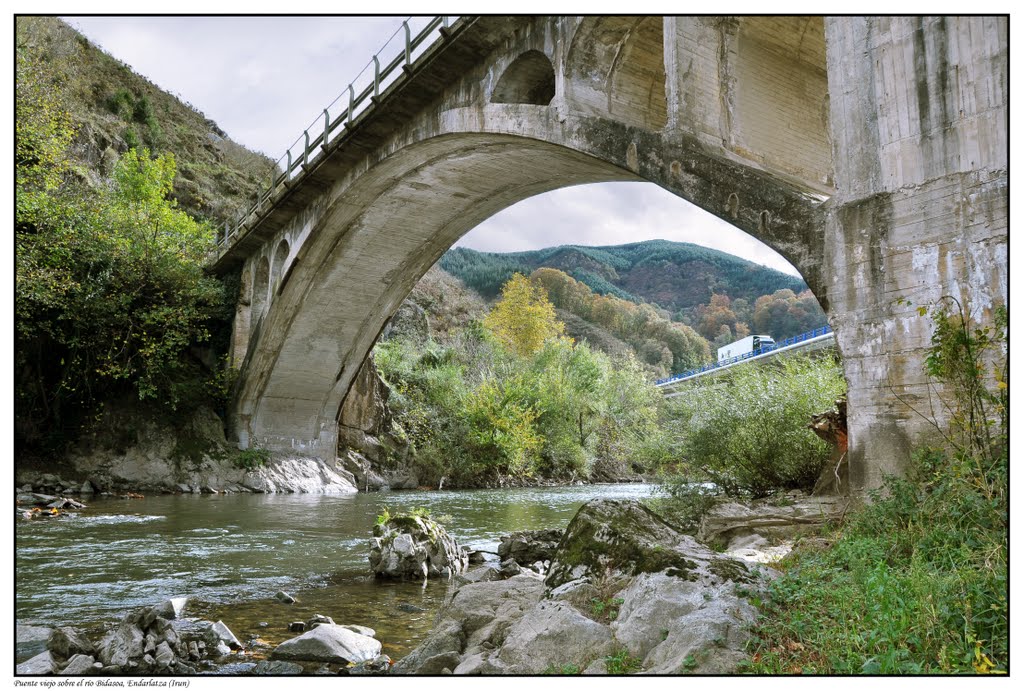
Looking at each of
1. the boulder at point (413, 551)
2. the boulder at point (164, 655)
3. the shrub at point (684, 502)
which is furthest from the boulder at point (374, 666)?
the shrub at point (684, 502)

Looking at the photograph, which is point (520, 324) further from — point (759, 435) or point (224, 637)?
point (224, 637)

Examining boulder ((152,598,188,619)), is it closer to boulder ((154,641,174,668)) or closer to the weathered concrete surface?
boulder ((154,641,174,668))

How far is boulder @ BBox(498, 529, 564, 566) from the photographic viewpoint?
827 centimetres

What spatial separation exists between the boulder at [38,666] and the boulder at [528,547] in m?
4.71

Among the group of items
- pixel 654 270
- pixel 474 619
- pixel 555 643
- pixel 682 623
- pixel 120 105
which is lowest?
pixel 474 619

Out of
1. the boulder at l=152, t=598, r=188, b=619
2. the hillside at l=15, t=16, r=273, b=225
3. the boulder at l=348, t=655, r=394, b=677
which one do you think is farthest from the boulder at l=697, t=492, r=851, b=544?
the hillside at l=15, t=16, r=273, b=225

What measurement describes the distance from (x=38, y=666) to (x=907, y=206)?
655 centimetres

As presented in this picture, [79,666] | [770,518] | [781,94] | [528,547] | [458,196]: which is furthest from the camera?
[458,196]

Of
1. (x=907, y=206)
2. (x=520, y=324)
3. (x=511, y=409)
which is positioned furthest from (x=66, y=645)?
(x=520, y=324)

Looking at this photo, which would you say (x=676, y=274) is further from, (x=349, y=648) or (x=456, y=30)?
(x=349, y=648)

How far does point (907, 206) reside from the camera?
5.93m

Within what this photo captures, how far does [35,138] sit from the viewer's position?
13.6 meters

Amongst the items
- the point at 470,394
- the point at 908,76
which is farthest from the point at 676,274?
the point at 908,76

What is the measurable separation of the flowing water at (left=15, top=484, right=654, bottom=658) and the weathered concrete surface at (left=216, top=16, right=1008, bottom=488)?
13.6ft
